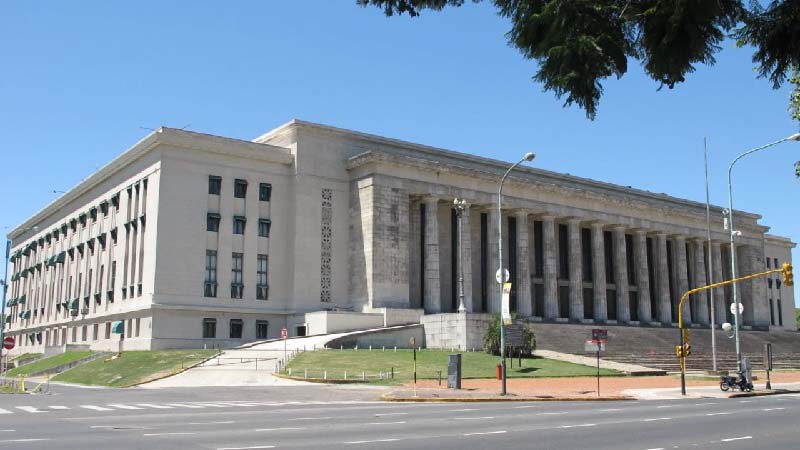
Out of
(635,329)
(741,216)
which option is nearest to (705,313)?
(741,216)

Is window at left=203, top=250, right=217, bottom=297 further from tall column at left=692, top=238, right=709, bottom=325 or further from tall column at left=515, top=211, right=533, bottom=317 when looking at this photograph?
tall column at left=692, top=238, right=709, bottom=325

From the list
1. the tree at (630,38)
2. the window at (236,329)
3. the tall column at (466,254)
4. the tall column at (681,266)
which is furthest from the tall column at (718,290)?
the tree at (630,38)

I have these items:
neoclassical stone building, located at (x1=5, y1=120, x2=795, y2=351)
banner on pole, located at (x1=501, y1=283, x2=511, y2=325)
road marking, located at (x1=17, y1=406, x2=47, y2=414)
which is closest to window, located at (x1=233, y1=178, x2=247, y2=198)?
neoclassical stone building, located at (x1=5, y1=120, x2=795, y2=351)

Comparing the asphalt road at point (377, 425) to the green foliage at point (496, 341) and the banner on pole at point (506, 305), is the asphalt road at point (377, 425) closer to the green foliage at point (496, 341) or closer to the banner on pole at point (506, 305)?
the banner on pole at point (506, 305)

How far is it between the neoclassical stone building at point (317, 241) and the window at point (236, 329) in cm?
9

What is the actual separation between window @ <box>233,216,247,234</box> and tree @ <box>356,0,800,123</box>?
60829 mm

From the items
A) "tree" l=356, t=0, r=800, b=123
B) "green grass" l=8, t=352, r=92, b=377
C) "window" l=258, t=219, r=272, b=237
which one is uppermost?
"window" l=258, t=219, r=272, b=237

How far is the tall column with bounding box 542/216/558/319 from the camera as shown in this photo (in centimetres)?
7650

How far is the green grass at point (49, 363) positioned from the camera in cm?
6606

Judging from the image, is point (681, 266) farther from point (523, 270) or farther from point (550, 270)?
point (523, 270)

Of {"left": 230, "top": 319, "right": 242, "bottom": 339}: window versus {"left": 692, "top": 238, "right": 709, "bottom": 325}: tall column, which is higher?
{"left": 692, "top": 238, "right": 709, "bottom": 325}: tall column

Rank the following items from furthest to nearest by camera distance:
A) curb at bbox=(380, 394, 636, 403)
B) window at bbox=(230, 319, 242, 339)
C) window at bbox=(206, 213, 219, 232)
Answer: window at bbox=(206, 213, 219, 232)
window at bbox=(230, 319, 242, 339)
curb at bbox=(380, 394, 636, 403)

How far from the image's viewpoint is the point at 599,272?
3189 inches

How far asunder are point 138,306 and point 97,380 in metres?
13.2
